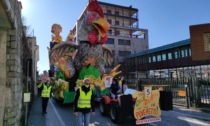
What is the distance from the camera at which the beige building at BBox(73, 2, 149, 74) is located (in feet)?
168

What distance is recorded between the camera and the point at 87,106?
19.7 feet

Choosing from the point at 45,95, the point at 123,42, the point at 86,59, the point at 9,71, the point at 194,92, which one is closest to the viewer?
the point at 9,71

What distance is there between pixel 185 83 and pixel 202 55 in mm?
3297

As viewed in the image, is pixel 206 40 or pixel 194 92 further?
pixel 194 92

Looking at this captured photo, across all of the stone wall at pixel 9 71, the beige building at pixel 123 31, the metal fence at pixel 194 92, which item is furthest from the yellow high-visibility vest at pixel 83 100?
the beige building at pixel 123 31

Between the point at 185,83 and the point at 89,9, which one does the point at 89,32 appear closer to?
the point at 89,9

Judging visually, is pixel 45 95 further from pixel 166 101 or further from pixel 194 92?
pixel 194 92

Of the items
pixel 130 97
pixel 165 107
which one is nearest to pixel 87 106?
pixel 130 97

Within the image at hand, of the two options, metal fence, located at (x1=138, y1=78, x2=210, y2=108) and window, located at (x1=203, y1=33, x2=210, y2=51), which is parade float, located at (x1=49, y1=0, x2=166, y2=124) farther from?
window, located at (x1=203, y1=33, x2=210, y2=51)

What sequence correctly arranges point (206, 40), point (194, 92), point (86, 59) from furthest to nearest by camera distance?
point (86, 59) → point (194, 92) → point (206, 40)

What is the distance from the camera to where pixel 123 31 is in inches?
2228

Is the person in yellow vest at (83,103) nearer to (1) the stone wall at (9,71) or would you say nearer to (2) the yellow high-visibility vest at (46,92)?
(1) the stone wall at (9,71)

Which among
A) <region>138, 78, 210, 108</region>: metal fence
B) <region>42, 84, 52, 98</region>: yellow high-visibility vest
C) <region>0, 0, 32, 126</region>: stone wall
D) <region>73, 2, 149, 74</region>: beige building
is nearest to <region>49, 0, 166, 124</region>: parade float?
<region>42, 84, 52, 98</region>: yellow high-visibility vest

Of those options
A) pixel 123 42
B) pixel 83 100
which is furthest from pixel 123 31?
pixel 83 100
